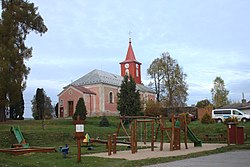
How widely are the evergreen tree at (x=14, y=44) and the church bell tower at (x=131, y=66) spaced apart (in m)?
34.1

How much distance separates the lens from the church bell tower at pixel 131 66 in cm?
6475

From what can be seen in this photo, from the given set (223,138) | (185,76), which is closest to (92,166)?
(223,138)

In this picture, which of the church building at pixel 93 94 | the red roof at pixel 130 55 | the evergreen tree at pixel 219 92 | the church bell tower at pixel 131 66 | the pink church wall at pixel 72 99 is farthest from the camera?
the evergreen tree at pixel 219 92

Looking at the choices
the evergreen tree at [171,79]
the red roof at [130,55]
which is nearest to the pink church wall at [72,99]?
the evergreen tree at [171,79]

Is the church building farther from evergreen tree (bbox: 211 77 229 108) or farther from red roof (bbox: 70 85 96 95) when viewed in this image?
evergreen tree (bbox: 211 77 229 108)

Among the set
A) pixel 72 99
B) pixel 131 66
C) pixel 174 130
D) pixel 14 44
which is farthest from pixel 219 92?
pixel 174 130

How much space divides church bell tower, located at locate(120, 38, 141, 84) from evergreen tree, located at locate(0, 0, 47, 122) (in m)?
34.1

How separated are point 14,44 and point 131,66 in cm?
3673

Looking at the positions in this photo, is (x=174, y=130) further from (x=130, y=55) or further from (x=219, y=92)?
(x=219, y=92)

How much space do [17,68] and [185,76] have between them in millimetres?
29307

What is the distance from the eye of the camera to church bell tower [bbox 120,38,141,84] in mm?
64750

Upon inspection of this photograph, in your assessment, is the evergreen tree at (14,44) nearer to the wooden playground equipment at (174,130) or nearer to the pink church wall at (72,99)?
the wooden playground equipment at (174,130)

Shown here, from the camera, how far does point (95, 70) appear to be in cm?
5438

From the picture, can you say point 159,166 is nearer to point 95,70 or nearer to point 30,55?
point 30,55
